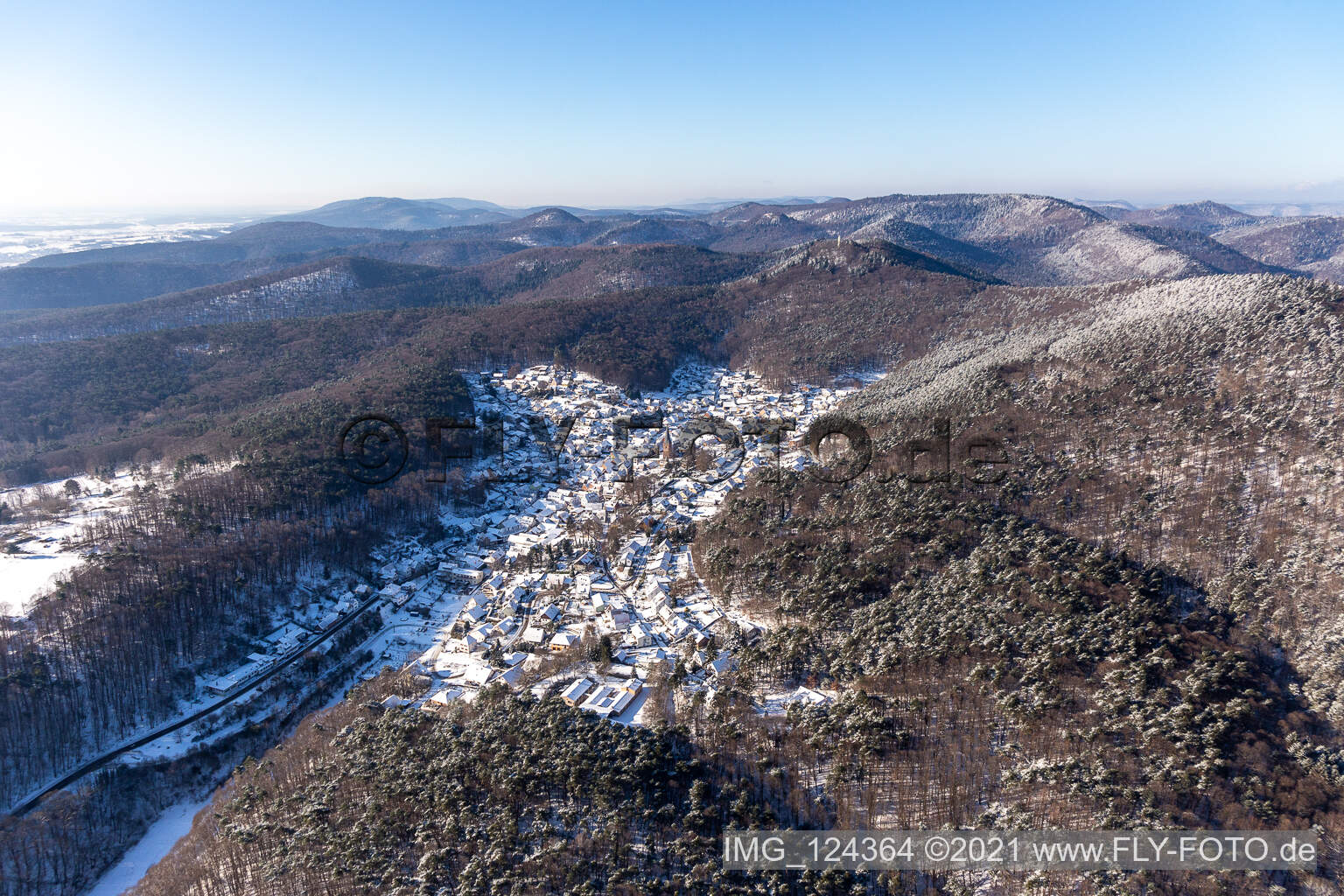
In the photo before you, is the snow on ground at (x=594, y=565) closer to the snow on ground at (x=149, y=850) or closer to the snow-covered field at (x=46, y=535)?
the snow on ground at (x=149, y=850)

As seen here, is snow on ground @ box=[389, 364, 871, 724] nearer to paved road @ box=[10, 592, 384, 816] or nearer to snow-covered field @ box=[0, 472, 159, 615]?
paved road @ box=[10, 592, 384, 816]

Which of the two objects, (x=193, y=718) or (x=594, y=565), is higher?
(x=594, y=565)

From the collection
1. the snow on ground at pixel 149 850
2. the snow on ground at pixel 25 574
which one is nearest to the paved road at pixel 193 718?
the snow on ground at pixel 149 850

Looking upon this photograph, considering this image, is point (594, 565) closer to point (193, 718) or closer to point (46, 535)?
point (193, 718)

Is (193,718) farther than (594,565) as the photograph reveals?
No

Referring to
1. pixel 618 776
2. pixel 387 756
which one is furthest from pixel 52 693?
pixel 618 776

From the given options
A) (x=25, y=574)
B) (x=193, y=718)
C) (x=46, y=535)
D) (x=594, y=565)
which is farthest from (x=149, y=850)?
(x=46, y=535)

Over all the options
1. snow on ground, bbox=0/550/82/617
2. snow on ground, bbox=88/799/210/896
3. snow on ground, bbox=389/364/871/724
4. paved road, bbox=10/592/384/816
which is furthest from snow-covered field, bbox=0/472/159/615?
snow on ground, bbox=389/364/871/724
